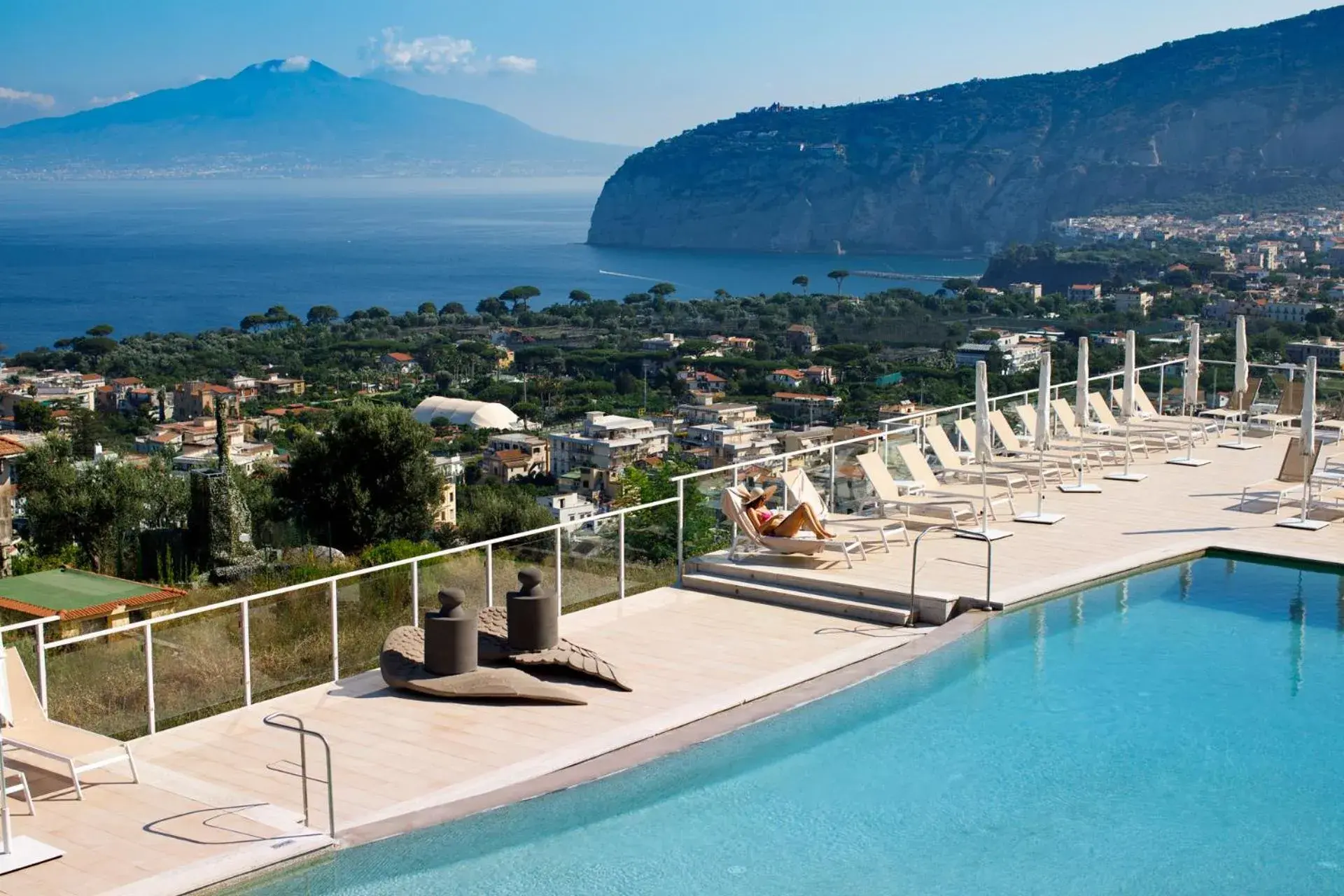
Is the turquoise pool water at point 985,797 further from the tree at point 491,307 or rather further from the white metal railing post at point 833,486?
the tree at point 491,307

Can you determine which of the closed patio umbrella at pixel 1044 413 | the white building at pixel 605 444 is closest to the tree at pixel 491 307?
the white building at pixel 605 444

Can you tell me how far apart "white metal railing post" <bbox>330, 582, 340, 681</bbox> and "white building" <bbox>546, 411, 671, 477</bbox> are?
34212 mm

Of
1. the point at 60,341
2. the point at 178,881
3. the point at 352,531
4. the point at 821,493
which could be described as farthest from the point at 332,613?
the point at 60,341

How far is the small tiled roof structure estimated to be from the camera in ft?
25.3

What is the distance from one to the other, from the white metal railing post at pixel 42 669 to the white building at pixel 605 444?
35046 millimetres

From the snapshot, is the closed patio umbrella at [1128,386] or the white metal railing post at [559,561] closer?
the white metal railing post at [559,561]

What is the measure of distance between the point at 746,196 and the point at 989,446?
150532 mm

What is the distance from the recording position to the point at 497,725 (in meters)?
5.26

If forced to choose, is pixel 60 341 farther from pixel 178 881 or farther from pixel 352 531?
pixel 178 881

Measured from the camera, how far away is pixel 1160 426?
11406 mm

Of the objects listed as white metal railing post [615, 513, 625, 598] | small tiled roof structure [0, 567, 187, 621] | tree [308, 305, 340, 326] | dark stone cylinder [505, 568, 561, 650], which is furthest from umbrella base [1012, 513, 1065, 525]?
tree [308, 305, 340, 326]

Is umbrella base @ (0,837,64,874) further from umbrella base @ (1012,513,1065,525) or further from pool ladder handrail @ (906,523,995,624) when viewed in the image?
umbrella base @ (1012,513,1065,525)

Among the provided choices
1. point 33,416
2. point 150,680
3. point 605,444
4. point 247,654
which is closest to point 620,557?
point 247,654

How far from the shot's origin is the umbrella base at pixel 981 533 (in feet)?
25.2
